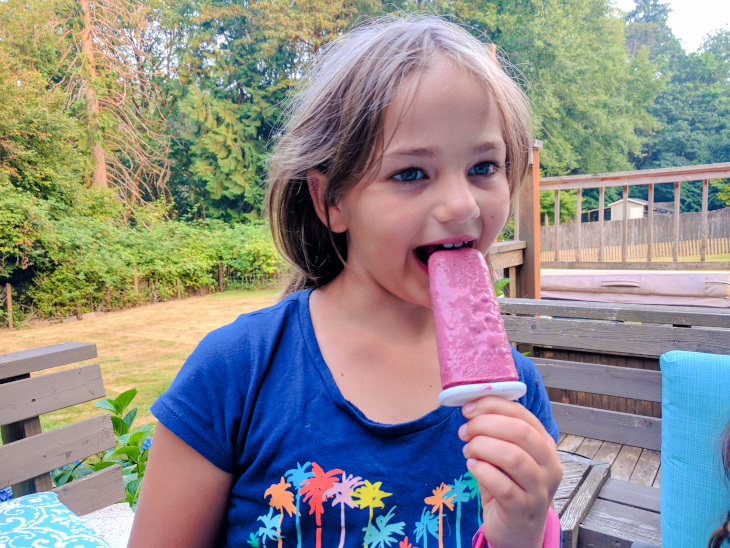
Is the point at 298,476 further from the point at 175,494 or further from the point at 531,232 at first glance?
the point at 531,232

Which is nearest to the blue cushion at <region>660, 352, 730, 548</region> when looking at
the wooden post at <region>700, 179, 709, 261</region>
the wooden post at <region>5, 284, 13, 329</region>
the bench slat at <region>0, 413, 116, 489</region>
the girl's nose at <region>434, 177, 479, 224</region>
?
the girl's nose at <region>434, 177, 479, 224</region>

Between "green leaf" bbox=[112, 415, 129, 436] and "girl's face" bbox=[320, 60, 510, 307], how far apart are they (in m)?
3.18

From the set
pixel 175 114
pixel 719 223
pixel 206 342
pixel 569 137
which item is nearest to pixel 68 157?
pixel 175 114

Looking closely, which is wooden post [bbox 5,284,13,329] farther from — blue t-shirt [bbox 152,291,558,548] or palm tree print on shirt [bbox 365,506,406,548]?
palm tree print on shirt [bbox 365,506,406,548]

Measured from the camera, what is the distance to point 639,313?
289 centimetres

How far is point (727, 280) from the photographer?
6.39 metres

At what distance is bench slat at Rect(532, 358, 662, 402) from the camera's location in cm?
291

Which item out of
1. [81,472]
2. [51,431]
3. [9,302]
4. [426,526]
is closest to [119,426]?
[81,472]

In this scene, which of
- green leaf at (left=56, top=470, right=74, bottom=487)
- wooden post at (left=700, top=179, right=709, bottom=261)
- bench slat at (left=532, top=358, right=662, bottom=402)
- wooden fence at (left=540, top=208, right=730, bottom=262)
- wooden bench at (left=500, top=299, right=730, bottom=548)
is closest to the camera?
wooden bench at (left=500, top=299, right=730, bottom=548)

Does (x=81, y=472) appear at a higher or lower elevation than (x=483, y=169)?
lower

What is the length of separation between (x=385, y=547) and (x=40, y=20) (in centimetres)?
1164

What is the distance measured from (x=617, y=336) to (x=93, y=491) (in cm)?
289

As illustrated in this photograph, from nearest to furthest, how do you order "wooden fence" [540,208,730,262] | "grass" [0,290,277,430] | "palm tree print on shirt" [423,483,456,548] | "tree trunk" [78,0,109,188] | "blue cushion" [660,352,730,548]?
1. "palm tree print on shirt" [423,483,456,548]
2. "blue cushion" [660,352,730,548]
3. "grass" [0,290,277,430]
4. "tree trunk" [78,0,109,188]
5. "wooden fence" [540,208,730,262]

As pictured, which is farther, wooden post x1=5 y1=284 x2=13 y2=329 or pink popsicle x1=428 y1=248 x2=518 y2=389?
wooden post x1=5 y1=284 x2=13 y2=329
